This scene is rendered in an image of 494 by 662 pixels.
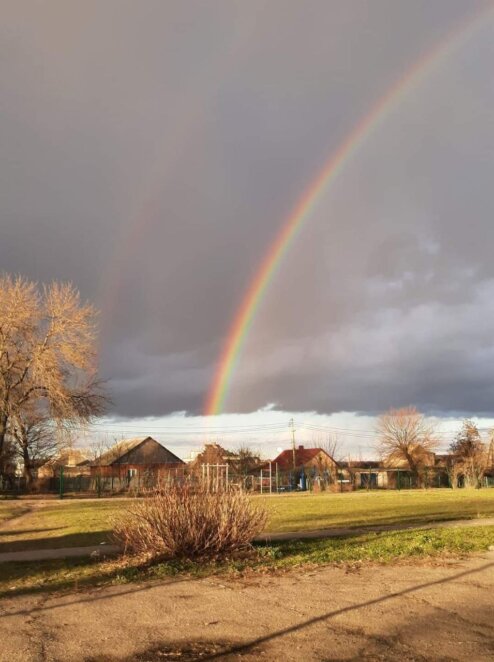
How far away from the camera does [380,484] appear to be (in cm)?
7844

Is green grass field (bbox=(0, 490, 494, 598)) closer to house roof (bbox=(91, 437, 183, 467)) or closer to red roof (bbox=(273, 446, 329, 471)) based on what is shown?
house roof (bbox=(91, 437, 183, 467))

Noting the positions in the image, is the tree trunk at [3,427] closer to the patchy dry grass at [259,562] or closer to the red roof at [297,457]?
the patchy dry grass at [259,562]

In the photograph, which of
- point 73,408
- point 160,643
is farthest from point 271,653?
point 73,408

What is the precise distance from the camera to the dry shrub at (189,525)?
→ 1088cm

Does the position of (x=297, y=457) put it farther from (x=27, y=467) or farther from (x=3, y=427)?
(x=3, y=427)

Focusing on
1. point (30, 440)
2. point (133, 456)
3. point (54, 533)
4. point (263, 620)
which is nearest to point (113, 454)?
point (133, 456)

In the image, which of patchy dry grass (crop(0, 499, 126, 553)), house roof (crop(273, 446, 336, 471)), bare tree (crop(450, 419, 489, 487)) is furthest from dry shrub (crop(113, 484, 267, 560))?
house roof (crop(273, 446, 336, 471))

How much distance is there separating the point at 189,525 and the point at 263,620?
3.71 metres

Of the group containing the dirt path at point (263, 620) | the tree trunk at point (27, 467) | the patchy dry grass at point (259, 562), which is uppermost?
the tree trunk at point (27, 467)

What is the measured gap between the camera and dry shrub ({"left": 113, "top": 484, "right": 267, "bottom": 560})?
1088 centimetres

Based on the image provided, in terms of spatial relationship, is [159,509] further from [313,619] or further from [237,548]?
[313,619]

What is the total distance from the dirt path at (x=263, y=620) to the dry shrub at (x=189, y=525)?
1.28 m

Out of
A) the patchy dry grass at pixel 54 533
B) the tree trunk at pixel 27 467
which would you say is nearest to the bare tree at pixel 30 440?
the tree trunk at pixel 27 467

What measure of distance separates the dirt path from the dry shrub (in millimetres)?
1282
